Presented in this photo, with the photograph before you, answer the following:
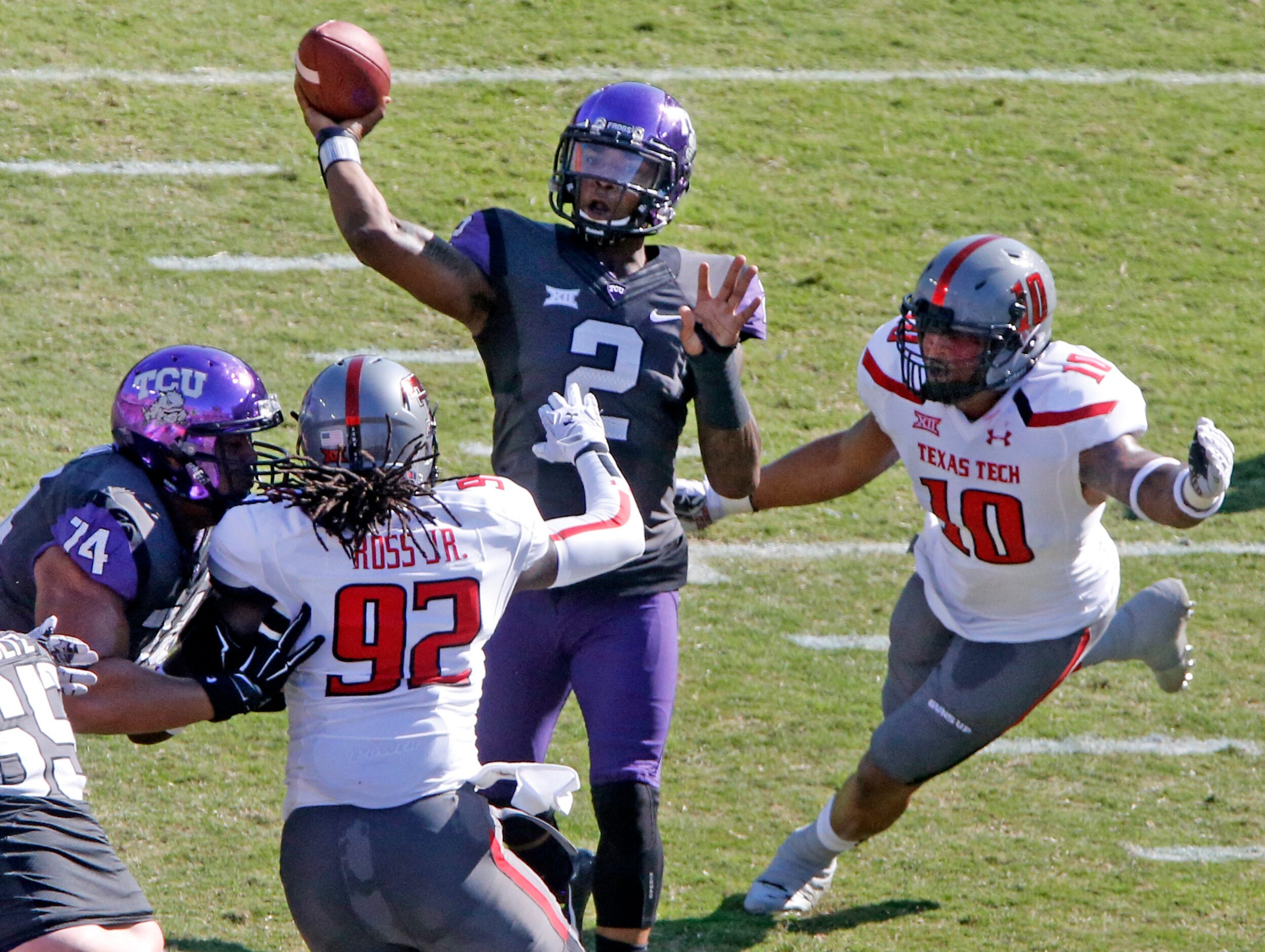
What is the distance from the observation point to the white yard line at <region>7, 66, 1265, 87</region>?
320 inches

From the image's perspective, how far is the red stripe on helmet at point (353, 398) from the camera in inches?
120

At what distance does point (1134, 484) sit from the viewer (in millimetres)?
3697

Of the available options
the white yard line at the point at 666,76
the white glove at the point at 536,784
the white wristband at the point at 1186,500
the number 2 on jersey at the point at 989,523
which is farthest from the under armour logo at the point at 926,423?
the white yard line at the point at 666,76

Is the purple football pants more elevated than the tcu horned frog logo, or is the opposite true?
the tcu horned frog logo

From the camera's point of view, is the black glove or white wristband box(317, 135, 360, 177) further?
white wristband box(317, 135, 360, 177)

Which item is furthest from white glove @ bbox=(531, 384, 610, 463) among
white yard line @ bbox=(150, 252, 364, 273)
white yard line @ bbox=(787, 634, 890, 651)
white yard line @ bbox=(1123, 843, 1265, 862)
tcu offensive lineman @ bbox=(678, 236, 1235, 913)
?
white yard line @ bbox=(150, 252, 364, 273)

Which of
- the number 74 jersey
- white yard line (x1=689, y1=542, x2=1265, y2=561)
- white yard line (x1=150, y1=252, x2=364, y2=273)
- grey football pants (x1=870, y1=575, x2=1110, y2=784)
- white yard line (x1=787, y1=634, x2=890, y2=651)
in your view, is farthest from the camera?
white yard line (x1=150, y1=252, x2=364, y2=273)

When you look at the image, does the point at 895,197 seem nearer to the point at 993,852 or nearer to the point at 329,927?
the point at 993,852

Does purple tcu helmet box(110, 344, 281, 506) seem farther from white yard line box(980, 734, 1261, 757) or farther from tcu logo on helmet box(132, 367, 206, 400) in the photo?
white yard line box(980, 734, 1261, 757)

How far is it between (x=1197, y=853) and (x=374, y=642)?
2708 millimetres

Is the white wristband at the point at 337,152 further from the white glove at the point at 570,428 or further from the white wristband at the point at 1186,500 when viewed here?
the white wristband at the point at 1186,500

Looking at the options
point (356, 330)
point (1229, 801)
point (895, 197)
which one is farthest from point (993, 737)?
point (895, 197)

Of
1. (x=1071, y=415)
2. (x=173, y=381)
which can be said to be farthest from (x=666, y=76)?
(x=173, y=381)

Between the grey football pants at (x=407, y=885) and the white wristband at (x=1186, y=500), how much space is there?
1.60m
